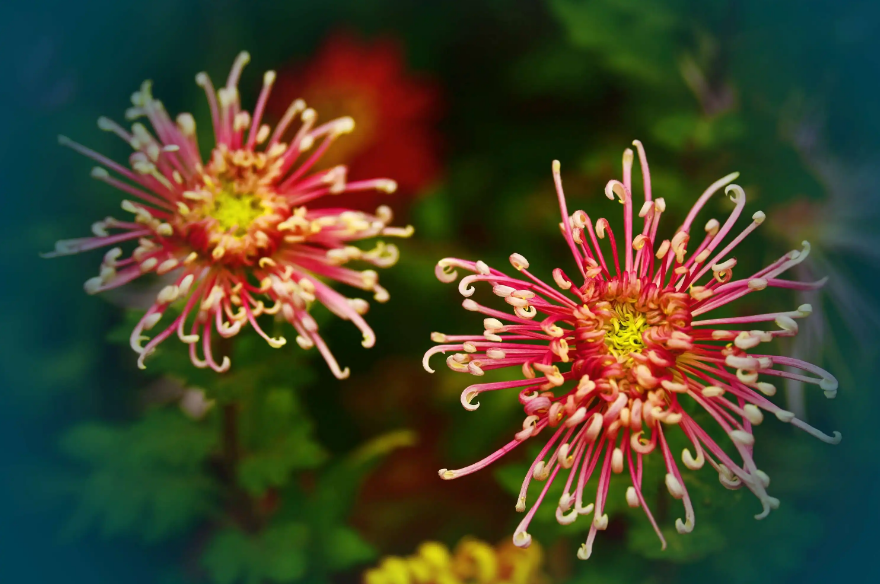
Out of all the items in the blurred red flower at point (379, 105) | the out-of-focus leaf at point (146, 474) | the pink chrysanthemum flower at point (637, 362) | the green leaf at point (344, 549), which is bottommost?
the green leaf at point (344, 549)

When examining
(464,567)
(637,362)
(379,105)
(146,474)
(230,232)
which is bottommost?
(464,567)

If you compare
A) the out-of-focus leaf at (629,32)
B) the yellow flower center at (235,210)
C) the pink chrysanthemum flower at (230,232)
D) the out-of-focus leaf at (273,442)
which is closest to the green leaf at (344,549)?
the out-of-focus leaf at (273,442)

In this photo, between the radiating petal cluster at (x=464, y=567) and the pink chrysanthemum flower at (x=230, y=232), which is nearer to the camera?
the pink chrysanthemum flower at (x=230, y=232)

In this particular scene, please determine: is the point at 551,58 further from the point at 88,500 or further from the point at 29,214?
the point at 88,500

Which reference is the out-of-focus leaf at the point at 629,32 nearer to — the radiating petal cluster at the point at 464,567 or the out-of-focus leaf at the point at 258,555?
the radiating petal cluster at the point at 464,567

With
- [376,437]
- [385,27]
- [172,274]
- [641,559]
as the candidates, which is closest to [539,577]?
[641,559]

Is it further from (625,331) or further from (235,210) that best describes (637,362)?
(235,210)

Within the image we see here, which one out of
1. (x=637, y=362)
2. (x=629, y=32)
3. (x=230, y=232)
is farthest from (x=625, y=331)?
(x=629, y=32)
